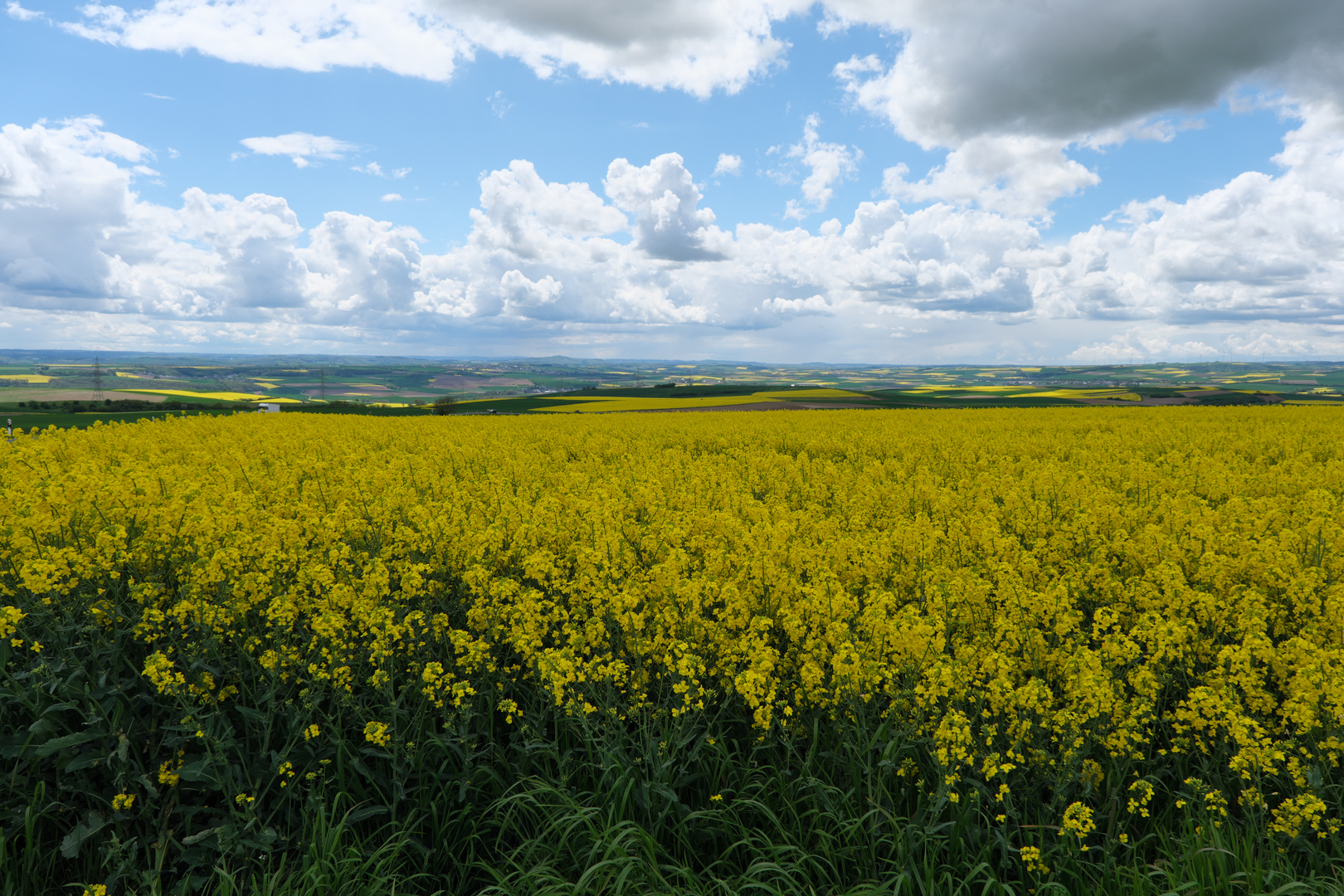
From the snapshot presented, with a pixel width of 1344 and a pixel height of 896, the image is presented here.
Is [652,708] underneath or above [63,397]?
underneath

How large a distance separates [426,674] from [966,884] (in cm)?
358

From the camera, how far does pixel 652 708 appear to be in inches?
171

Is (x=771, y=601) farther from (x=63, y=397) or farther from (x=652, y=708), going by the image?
(x=63, y=397)

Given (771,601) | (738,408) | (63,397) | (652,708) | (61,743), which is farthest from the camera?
(63,397)

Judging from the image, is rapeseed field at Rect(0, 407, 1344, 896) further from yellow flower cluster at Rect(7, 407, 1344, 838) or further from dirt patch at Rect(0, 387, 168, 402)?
dirt patch at Rect(0, 387, 168, 402)

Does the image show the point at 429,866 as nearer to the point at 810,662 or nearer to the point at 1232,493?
the point at 810,662

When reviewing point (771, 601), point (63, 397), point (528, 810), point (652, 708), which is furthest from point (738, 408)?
point (63, 397)

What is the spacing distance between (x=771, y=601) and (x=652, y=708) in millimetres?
1524

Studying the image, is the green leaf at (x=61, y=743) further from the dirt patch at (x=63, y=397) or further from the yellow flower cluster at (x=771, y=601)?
the dirt patch at (x=63, y=397)

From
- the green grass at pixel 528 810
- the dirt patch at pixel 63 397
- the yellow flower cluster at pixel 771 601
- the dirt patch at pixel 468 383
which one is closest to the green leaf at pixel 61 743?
the green grass at pixel 528 810

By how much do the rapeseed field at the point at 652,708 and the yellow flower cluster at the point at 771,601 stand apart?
43 mm

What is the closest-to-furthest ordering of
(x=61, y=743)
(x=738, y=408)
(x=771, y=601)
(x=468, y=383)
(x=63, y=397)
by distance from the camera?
(x=61, y=743), (x=771, y=601), (x=738, y=408), (x=63, y=397), (x=468, y=383)

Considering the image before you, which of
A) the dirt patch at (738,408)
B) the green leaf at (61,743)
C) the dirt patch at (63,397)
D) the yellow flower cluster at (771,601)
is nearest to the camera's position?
the green leaf at (61,743)

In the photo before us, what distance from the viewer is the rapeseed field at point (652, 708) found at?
12.0 ft
